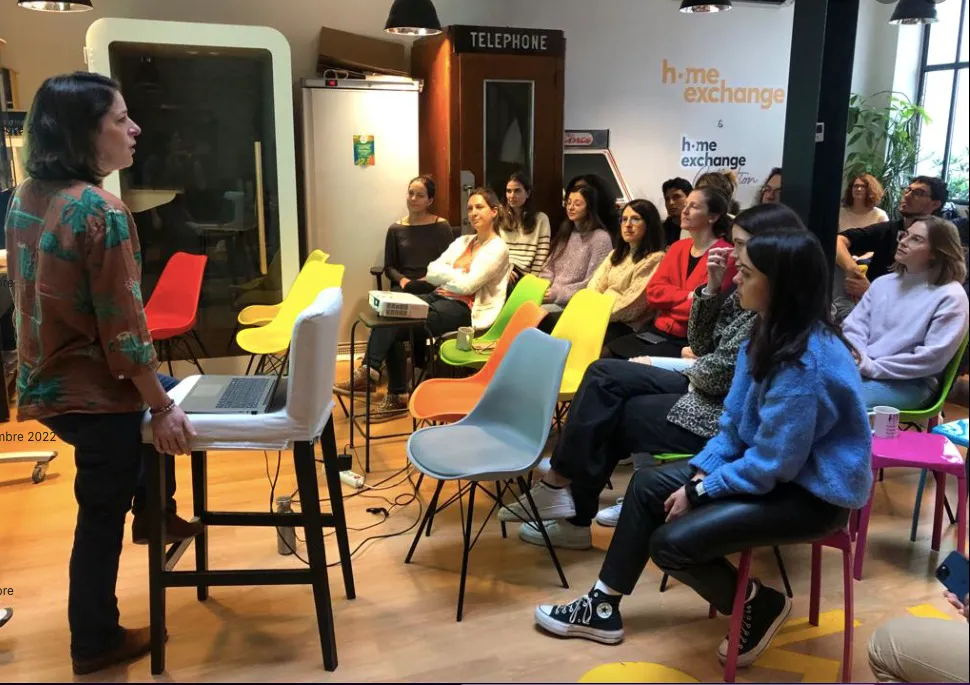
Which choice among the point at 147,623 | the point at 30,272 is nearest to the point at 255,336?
the point at 147,623

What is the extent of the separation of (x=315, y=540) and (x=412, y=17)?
3.48 meters

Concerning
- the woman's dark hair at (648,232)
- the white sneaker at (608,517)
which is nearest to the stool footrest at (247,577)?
the white sneaker at (608,517)

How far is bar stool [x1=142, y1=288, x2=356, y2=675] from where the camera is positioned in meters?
1.98

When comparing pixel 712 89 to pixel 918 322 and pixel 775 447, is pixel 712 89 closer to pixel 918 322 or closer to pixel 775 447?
pixel 918 322

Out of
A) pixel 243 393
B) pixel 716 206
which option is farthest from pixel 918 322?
pixel 243 393

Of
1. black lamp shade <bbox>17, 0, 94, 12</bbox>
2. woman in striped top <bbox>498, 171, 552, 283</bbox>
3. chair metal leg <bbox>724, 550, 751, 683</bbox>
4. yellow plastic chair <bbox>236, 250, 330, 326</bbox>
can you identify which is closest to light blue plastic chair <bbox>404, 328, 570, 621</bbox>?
chair metal leg <bbox>724, 550, 751, 683</bbox>

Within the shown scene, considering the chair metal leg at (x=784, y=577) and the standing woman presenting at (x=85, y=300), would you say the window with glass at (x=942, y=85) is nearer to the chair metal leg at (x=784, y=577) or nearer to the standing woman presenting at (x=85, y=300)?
the chair metal leg at (x=784, y=577)

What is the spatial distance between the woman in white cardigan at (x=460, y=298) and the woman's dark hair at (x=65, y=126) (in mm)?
2450

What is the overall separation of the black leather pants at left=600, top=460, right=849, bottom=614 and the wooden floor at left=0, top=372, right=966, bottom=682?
28cm

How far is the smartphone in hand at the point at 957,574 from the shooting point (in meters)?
1.21

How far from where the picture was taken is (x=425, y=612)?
8.07 ft

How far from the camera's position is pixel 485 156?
538 cm

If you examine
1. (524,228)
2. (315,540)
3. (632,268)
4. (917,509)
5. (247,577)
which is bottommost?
(917,509)

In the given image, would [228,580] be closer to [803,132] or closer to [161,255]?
[803,132]
